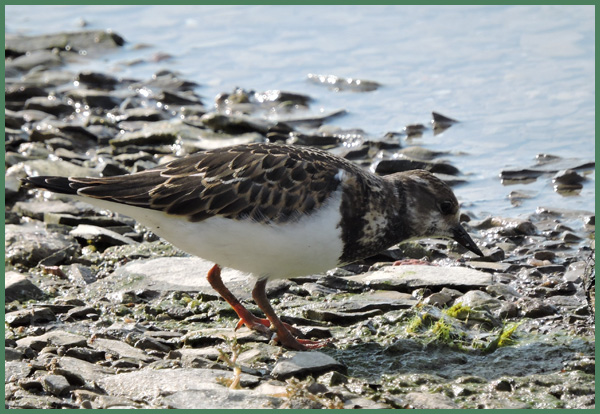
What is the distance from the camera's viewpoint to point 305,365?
4770 millimetres

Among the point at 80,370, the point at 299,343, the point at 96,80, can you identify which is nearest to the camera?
the point at 80,370

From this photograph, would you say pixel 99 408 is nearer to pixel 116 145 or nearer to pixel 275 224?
pixel 275 224

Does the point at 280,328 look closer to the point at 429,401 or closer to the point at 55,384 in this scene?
the point at 429,401

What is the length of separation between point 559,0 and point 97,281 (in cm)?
892

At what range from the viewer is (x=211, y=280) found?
19.1 feet

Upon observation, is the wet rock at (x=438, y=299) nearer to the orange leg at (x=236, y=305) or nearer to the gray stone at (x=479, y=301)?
the gray stone at (x=479, y=301)

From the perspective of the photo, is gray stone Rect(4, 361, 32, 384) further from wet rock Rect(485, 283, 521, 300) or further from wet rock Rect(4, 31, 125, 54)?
wet rock Rect(4, 31, 125, 54)

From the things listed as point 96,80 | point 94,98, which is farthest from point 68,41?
point 94,98

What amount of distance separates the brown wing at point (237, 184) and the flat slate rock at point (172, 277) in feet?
3.06

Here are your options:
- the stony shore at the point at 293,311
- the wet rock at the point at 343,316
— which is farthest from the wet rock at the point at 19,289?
the wet rock at the point at 343,316

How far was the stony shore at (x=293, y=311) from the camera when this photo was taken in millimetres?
4570

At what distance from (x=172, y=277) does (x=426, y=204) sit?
191cm

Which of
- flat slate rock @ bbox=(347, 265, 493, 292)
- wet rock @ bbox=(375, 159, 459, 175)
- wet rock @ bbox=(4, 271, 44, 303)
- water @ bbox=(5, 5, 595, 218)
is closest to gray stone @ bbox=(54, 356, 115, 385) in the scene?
wet rock @ bbox=(4, 271, 44, 303)

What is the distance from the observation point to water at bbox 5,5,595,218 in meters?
9.35
